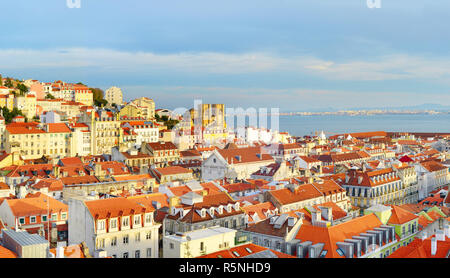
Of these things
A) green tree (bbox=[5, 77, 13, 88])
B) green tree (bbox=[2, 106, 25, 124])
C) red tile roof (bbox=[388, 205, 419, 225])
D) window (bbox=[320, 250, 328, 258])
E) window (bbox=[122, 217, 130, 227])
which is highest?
green tree (bbox=[5, 77, 13, 88])

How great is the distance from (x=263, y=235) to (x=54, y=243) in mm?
9451

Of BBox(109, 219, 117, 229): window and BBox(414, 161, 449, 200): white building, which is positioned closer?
BBox(109, 219, 117, 229): window

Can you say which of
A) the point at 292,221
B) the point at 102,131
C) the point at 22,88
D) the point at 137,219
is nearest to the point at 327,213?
the point at 292,221

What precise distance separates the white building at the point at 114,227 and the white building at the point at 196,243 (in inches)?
97.3

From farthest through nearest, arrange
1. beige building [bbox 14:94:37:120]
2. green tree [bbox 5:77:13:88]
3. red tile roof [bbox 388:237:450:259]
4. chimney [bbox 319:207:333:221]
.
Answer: green tree [bbox 5:77:13:88]
beige building [bbox 14:94:37:120]
chimney [bbox 319:207:333:221]
red tile roof [bbox 388:237:450:259]

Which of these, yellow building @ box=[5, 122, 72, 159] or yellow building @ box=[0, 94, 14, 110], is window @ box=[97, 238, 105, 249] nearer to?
yellow building @ box=[5, 122, 72, 159]

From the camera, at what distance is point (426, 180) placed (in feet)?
161

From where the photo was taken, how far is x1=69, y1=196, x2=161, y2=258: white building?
66.3 ft

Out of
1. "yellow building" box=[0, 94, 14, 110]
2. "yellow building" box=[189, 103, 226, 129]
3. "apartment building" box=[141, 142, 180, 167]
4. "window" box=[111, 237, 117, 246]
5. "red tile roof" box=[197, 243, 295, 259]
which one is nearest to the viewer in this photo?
"red tile roof" box=[197, 243, 295, 259]

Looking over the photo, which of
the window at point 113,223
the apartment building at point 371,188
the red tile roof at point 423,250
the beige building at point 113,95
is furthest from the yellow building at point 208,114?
the red tile roof at point 423,250

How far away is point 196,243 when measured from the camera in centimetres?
1886

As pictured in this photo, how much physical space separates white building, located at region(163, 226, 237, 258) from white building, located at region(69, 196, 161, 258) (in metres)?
2.47

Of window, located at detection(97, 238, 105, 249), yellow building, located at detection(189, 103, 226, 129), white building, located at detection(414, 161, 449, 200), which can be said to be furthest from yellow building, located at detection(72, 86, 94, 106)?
window, located at detection(97, 238, 105, 249)

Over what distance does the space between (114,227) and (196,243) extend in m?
3.99
